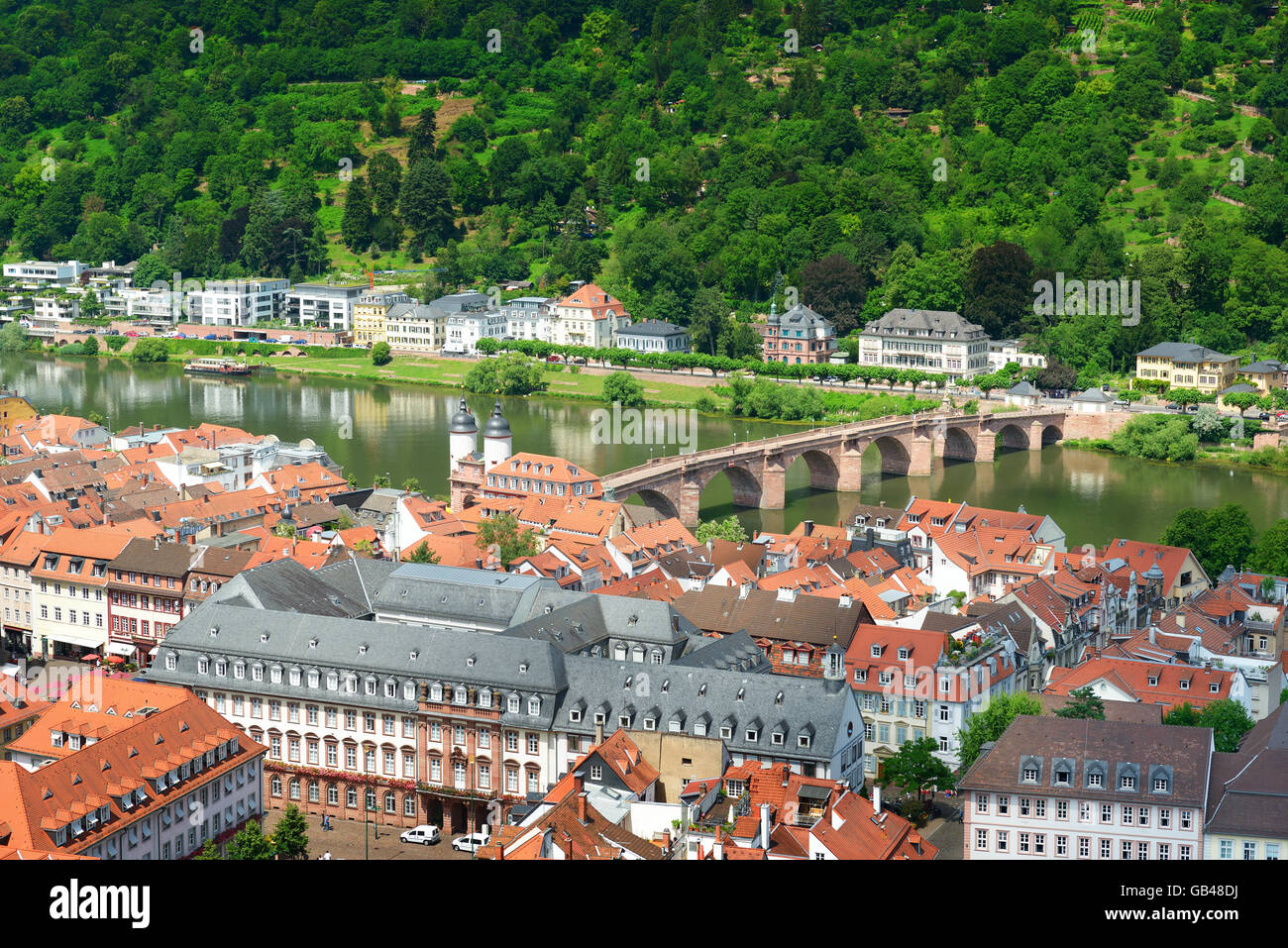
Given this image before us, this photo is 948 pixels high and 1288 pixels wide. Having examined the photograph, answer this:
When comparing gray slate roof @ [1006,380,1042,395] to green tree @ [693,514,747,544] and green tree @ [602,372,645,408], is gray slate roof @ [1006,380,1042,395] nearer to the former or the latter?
green tree @ [602,372,645,408]

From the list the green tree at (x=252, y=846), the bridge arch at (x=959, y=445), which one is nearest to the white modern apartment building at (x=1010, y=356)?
the bridge arch at (x=959, y=445)

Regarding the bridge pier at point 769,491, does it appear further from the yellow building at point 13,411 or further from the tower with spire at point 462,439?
the yellow building at point 13,411

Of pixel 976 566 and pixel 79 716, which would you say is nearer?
pixel 79 716

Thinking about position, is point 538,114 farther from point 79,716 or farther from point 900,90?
point 79,716

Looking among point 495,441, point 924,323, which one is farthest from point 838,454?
point 924,323
